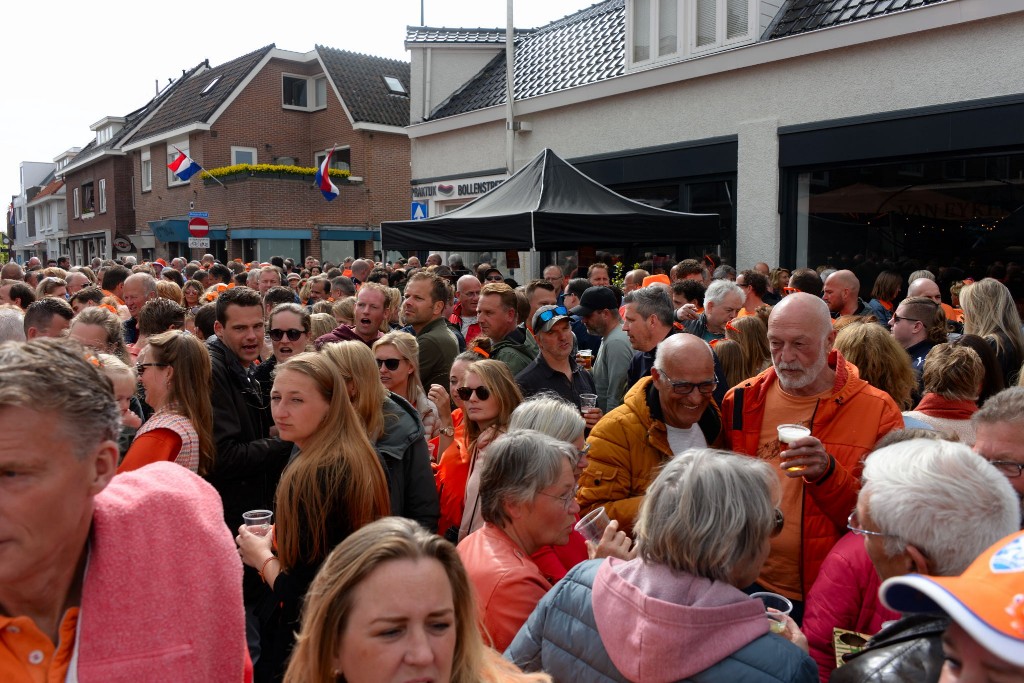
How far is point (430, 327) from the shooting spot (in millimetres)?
5938

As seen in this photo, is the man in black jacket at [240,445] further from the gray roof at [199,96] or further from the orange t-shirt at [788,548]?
the gray roof at [199,96]

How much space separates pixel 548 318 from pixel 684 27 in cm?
866

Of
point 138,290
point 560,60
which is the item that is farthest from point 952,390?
point 560,60

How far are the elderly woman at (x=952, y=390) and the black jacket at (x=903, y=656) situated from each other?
2.29m

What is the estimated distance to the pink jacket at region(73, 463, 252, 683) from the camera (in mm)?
1375

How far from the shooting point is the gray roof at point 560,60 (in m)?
13.8

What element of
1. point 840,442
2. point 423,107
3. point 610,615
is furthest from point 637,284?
point 423,107

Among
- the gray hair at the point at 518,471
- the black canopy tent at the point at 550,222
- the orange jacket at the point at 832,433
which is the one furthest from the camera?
the black canopy tent at the point at 550,222

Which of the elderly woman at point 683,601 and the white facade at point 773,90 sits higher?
the white facade at point 773,90

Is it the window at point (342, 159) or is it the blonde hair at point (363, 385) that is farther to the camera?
the window at point (342, 159)

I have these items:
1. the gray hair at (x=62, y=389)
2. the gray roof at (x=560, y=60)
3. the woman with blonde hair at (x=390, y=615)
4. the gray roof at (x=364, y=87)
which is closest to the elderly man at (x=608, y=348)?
the woman with blonde hair at (x=390, y=615)

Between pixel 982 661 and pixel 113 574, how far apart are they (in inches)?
60.3

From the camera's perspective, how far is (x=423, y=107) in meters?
17.3

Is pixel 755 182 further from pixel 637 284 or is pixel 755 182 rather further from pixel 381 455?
pixel 381 455
